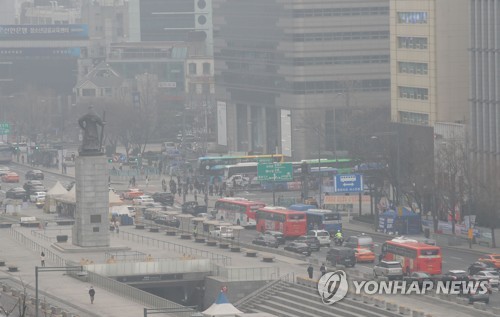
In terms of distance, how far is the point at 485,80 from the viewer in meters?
142

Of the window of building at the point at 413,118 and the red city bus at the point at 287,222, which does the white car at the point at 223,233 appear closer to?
the red city bus at the point at 287,222

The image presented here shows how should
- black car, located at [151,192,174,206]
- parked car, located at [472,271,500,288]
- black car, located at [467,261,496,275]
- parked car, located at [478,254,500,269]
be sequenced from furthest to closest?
black car, located at [151,192,174,206]
parked car, located at [478,254,500,269]
black car, located at [467,261,496,275]
parked car, located at [472,271,500,288]

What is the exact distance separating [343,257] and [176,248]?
12.7 metres

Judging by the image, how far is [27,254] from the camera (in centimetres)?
11769

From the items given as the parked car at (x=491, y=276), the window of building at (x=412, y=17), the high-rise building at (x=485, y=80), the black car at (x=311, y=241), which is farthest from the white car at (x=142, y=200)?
the parked car at (x=491, y=276)

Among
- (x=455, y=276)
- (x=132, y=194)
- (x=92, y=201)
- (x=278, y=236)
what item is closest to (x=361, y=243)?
(x=278, y=236)

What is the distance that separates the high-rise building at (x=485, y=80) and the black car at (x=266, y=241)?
70.3 feet

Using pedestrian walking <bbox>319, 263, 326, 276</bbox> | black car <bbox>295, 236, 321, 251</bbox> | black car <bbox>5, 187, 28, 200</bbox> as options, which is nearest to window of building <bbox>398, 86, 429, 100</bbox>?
black car <bbox>5, 187, 28, 200</bbox>

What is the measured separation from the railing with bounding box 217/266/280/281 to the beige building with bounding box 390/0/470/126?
172 feet

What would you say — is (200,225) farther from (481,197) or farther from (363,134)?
(363,134)

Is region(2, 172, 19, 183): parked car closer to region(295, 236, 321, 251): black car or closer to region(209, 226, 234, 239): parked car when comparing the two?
region(209, 226, 234, 239): parked car

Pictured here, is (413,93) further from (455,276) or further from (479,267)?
(455,276)

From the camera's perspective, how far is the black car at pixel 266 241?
124438mm

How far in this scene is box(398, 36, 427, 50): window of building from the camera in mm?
157875
